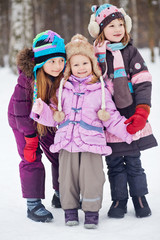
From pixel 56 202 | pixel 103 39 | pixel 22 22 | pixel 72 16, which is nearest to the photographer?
pixel 103 39

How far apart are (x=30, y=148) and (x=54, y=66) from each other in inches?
30.6

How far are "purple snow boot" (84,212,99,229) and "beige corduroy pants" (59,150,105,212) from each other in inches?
1.7

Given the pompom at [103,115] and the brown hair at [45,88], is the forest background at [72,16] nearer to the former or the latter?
the brown hair at [45,88]

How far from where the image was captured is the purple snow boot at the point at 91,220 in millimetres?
2828

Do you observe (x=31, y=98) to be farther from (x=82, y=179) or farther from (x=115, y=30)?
(x=115, y=30)

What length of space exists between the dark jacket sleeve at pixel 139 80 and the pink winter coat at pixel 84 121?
0.24m

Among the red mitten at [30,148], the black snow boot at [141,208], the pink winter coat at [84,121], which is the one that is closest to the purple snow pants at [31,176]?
the red mitten at [30,148]

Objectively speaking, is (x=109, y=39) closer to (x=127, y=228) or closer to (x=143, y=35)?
(x=127, y=228)

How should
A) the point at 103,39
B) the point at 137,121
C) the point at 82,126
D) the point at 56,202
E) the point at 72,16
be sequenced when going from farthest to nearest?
the point at 72,16, the point at 56,202, the point at 103,39, the point at 82,126, the point at 137,121

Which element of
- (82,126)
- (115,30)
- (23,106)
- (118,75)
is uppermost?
(115,30)

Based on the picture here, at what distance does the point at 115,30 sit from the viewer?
9.95 ft

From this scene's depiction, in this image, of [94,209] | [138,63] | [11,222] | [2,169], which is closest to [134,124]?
[138,63]

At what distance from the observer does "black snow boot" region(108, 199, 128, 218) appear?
10.2ft

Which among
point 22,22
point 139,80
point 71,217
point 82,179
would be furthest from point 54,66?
point 22,22
